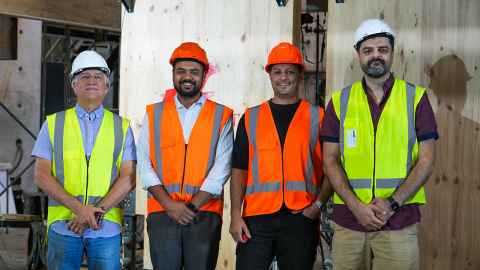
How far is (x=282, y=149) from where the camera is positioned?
12.6 ft

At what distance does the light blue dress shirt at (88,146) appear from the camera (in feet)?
12.7

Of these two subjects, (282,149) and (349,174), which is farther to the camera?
(282,149)

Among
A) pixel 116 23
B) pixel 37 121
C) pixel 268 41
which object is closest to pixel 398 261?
pixel 268 41

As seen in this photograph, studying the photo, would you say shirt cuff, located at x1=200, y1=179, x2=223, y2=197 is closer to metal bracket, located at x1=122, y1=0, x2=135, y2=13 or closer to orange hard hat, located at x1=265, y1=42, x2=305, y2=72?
orange hard hat, located at x1=265, y1=42, x2=305, y2=72

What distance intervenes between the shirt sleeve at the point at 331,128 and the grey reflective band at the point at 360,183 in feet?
0.78

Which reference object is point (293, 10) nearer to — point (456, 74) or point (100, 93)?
point (456, 74)

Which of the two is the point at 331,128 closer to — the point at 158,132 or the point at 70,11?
the point at 158,132

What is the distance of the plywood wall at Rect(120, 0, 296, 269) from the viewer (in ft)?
16.7

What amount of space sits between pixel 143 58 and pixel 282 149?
2061 mm

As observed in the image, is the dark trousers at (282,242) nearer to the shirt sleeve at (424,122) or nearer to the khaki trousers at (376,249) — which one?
the khaki trousers at (376,249)

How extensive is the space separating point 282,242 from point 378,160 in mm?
728

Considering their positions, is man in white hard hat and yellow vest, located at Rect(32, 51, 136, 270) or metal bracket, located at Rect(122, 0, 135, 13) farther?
metal bracket, located at Rect(122, 0, 135, 13)

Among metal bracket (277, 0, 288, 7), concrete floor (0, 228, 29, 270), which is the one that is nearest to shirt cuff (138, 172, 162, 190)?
metal bracket (277, 0, 288, 7)

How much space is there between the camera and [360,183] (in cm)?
352
